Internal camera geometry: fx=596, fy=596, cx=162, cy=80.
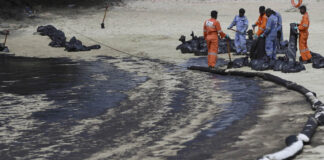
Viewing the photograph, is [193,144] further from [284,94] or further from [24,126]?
[284,94]

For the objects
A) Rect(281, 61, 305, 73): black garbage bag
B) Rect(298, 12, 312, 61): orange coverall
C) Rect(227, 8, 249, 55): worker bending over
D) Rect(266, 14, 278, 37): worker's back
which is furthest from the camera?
Rect(227, 8, 249, 55): worker bending over

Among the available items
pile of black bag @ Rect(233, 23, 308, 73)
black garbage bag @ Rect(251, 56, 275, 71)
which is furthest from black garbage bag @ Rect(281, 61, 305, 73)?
black garbage bag @ Rect(251, 56, 275, 71)

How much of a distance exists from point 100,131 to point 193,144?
159 cm

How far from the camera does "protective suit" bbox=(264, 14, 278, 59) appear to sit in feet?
49.2

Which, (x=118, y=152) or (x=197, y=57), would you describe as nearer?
(x=118, y=152)

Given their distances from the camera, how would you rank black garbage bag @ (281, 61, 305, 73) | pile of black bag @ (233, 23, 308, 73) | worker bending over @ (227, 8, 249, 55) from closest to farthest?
black garbage bag @ (281, 61, 305, 73) < pile of black bag @ (233, 23, 308, 73) < worker bending over @ (227, 8, 249, 55)

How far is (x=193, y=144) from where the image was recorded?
24.4ft

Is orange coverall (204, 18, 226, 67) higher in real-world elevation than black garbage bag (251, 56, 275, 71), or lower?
higher

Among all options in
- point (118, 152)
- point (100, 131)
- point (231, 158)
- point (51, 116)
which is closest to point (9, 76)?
point (51, 116)

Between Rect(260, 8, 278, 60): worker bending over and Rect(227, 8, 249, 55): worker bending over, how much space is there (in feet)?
7.46

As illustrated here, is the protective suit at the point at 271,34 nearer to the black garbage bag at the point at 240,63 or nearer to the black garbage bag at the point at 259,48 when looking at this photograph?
the black garbage bag at the point at 259,48

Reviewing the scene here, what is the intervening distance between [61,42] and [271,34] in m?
9.92

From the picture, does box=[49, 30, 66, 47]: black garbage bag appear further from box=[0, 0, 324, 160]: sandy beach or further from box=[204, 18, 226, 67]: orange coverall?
box=[204, 18, 226, 67]: orange coverall

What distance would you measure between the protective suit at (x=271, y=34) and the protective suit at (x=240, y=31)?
7.99 ft
